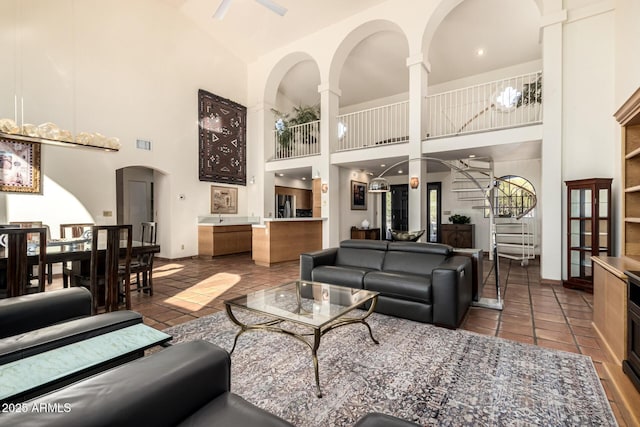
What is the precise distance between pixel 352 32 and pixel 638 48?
4.81m

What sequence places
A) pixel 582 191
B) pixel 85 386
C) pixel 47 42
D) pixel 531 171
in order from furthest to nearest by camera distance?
pixel 531 171 → pixel 47 42 → pixel 582 191 → pixel 85 386

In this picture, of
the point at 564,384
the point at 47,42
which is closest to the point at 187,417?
the point at 564,384

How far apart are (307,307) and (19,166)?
5.37m

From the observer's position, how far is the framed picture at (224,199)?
7.65 m

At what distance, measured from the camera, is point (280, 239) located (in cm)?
A: 616

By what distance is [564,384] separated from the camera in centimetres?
182

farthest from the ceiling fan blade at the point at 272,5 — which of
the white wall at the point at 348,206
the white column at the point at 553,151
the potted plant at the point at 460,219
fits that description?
the potted plant at the point at 460,219

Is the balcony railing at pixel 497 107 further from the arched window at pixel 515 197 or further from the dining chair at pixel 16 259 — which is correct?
the dining chair at pixel 16 259

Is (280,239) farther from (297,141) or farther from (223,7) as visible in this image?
(223,7)

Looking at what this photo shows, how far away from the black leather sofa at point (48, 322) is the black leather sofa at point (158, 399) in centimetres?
70

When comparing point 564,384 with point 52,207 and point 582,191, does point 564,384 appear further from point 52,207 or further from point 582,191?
point 52,207

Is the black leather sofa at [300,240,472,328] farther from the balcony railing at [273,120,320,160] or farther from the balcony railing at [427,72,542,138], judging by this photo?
the balcony railing at [273,120,320,160]

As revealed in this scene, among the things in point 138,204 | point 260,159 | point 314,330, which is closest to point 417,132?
point 260,159

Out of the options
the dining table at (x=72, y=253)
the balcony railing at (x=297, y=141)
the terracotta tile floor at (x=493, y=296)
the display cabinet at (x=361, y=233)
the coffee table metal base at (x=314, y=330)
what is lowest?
the terracotta tile floor at (x=493, y=296)
